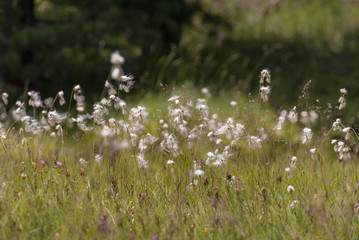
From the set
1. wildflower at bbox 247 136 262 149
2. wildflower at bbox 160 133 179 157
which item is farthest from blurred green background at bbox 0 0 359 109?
wildflower at bbox 247 136 262 149

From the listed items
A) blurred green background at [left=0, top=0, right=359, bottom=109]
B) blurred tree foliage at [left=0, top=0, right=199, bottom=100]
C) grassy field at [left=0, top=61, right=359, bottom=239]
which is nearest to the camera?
grassy field at [left=0, top=61, right=359, bottom=239]

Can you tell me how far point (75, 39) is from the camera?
7.02 m

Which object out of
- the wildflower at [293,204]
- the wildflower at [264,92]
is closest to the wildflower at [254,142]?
the wildflower at [264,92]

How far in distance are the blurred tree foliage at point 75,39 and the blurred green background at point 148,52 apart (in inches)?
0.5

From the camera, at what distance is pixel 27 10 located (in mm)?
7285

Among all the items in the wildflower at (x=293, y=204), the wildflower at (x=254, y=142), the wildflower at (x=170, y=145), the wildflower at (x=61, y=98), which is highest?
the wildflower at (x=61, y=98)

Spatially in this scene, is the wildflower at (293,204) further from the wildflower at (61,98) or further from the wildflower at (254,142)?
the wildflower at (61,98)

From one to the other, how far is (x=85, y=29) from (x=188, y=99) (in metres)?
3.60

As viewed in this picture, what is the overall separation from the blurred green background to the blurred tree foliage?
14 mm

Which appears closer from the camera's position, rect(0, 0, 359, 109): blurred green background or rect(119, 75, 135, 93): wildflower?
rect(119, 75, 135, 93): wildflower

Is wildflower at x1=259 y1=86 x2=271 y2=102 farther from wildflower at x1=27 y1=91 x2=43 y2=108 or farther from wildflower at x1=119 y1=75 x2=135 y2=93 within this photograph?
wildflower at x1=27 y1=91 x2=43 y2=108

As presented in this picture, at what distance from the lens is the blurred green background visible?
697 centimetres

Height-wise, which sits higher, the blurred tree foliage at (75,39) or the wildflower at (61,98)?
the blurred tree foliage at (75,39)

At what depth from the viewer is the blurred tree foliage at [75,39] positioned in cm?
678
